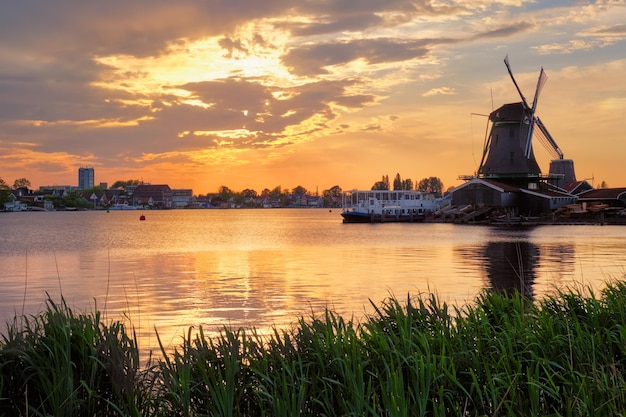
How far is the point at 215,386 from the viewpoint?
24.3ft

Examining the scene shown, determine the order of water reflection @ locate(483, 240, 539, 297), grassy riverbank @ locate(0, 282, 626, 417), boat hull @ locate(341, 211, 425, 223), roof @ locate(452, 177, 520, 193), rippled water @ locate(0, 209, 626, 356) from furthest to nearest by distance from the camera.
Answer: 1. boat hull @ locate(341, 211, 425, 223)
2. roof @ locate(452, 177, 520, 193)
3. water reflection @ locate(483, 240, 539, 297)
4. rippled water @ locate(0, 209, 626, 356)
5. grassy riverbank @ locate(0, 282, 626, 417)

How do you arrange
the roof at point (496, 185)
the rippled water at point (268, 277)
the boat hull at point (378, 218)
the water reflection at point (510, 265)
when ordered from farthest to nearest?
the boat hull at point (378, 218) < the roof at point (496, 185) < the water reflection at point (510, 265) < the rippled water at point (268, 277)

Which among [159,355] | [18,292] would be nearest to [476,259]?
[18,292]

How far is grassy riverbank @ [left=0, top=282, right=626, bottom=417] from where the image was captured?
7312 mm

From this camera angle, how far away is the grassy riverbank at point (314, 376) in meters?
7.31

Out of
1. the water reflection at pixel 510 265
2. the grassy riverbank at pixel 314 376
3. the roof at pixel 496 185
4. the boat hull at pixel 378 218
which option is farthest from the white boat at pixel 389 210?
the grassy riverbank at pixel 314 376

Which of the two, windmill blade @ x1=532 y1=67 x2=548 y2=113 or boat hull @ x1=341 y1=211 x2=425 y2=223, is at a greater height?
windmill blade @ x1=532 y1=67 x2=548 y2=113

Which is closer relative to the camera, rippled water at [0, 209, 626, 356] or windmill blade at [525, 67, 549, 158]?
rippled water at [0, 209, 626, 356]

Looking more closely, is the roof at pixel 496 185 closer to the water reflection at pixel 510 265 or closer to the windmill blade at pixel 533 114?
the windmill blade at pixel 533 114

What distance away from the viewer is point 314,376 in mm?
8023

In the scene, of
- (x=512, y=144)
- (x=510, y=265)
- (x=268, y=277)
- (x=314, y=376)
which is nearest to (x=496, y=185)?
(x=512, y=144)

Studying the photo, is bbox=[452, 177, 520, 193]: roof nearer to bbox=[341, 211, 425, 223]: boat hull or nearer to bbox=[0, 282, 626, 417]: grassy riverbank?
bbox=[341, 211, 425, 223]: boat hull

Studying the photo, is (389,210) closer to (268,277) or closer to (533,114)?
(533,114)

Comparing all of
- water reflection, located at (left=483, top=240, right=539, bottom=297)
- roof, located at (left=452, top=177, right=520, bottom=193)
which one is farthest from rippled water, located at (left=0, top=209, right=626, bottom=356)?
roof, located at (left=452, top=177, right=520, bottom=193)
